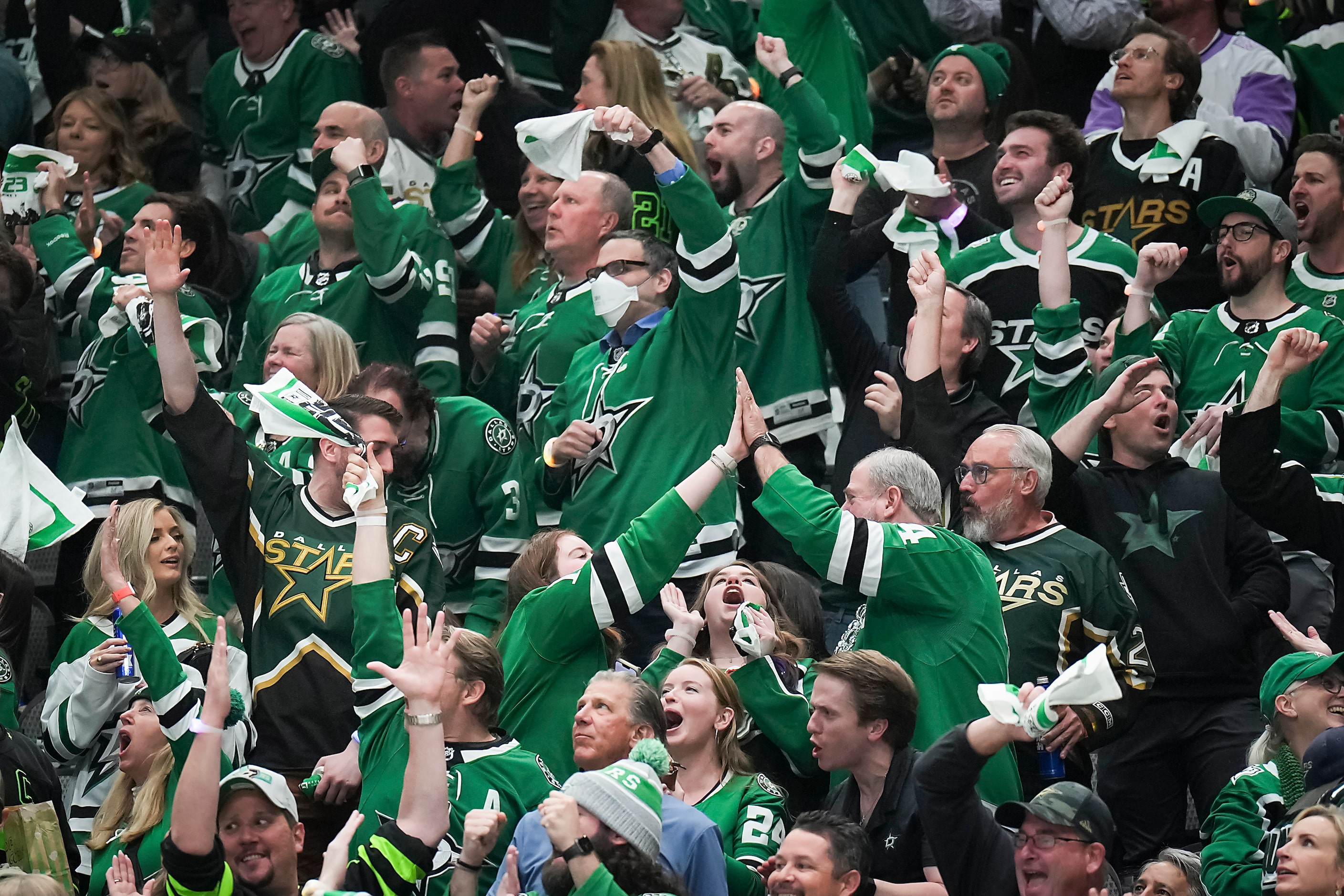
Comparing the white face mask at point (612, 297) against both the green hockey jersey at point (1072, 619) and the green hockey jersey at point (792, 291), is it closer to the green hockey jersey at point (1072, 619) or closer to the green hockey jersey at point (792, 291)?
the green hockey jersey at point (792, 291)

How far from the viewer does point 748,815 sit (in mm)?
5977

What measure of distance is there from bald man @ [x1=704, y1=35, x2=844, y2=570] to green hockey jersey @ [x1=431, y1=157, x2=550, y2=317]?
125 cm

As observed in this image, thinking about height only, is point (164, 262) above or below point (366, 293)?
above

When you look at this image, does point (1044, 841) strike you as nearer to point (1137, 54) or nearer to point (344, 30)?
point (1137, 54)

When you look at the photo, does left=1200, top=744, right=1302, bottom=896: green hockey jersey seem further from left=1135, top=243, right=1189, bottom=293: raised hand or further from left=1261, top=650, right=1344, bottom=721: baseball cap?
left=1135, top=243, right=1189, bottom=293: raised hand

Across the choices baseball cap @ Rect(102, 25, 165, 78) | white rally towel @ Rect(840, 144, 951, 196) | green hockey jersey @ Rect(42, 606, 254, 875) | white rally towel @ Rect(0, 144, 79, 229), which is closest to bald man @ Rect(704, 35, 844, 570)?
white rally towel @ Rect(840, 144, 951, 196)

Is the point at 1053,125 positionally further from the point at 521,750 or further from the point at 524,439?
the point at 521,750

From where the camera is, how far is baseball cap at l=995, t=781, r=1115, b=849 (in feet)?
18.2

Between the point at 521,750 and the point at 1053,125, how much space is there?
3958 millimetres

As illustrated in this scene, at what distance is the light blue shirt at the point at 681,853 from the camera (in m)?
5.29

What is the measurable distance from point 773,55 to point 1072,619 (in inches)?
112

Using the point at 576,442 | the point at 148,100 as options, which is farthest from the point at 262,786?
the point at 148,100

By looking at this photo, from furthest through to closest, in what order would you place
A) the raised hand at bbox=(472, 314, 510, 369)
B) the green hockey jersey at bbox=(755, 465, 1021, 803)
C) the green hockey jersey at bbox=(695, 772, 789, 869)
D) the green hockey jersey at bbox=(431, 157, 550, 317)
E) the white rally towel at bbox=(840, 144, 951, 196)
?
the green hockey jersey at bbox=(431, 157, 550, 317), the raised hand at bbox=(472, 314, 510, 369), the white rally towel at bbox=(840, 144, 951, 196), the green hockey jersey at bbox=(755, 465, 1021, 803), the green hockey jersey at bbox=(695, 772, 789, 869)

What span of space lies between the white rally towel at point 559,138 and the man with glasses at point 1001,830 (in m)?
2.75
